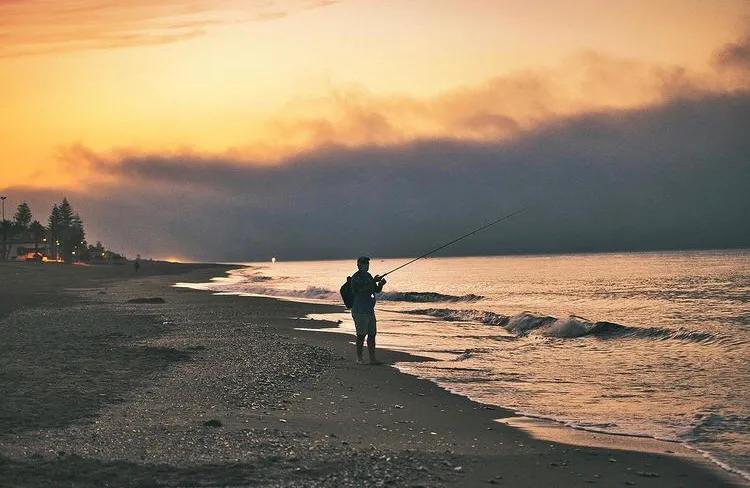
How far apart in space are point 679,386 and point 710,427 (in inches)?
141

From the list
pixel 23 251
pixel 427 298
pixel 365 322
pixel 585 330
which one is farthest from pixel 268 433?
pixel 23 251

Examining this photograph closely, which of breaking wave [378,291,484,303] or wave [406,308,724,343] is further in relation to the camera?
breaking wave [378,291,484,303]

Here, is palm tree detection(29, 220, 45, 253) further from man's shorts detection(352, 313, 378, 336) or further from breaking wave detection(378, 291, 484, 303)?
man's shorts detection(352, 313, 378, 336)

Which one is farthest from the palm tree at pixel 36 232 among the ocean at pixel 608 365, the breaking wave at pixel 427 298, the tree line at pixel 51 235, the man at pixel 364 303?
the man at pixel 364 303

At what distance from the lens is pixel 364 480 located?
6281 mm

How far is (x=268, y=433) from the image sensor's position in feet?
26.3

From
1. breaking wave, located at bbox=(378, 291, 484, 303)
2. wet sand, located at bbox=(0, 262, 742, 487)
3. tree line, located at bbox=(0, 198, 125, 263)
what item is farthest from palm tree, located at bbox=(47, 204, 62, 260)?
wet sand, located at bbox=(0, 262, 742, 487)

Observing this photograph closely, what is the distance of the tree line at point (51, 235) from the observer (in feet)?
523

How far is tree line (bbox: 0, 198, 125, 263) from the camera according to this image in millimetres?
159375

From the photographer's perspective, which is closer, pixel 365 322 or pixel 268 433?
pixel 268 433

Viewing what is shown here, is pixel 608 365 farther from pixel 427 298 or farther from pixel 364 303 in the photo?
pixel 427 298

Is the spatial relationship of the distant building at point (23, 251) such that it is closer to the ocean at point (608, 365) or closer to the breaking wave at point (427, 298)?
the breaking wave at point (427, 298)

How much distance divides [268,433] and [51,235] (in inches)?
7201

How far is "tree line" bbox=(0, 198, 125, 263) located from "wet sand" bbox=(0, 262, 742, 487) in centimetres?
15570
